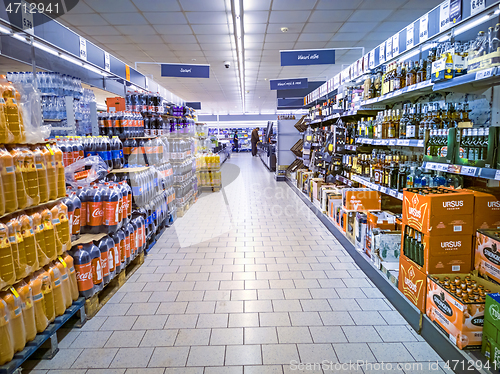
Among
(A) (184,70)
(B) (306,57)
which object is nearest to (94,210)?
(B) (306,57)

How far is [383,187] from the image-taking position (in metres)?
3.34

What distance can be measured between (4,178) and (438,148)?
119 inches

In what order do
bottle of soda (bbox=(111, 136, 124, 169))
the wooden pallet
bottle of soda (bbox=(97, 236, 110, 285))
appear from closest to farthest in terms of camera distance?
the wooden pallet → bottle of soda (bbox=(97, 236, 110, 285)) → bottle of soda (bbox=(111, 136, 124, 169))

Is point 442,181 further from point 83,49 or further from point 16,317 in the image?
point 83,49

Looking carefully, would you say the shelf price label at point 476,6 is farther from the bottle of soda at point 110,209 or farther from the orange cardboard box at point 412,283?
the bottle of soda at point 110,209

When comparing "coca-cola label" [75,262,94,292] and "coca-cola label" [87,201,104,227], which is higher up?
"coca-cola label" [87,201,104,227]

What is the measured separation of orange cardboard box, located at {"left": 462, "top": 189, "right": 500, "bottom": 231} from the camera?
2.13 meters

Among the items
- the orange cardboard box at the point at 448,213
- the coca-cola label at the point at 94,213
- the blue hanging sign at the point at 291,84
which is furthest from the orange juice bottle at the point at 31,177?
the blue hanging sign at the point at 291,84

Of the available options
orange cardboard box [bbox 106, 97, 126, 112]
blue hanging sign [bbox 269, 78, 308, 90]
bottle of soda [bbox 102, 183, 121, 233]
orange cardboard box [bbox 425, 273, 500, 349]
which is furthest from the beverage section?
blue hanging sign [bbox 269, 78, 308, 90]

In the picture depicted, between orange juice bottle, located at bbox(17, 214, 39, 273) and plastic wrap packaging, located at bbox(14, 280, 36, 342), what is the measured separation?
102 mm

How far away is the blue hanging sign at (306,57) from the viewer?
20.8 ft

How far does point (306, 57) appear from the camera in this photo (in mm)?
6375

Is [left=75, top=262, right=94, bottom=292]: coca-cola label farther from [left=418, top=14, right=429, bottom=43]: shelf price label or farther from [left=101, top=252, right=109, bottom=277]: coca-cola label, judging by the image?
[left=418, top=14, right=429, bottom=43]: shelf price label

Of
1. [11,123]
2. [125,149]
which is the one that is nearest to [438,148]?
[11,123]
